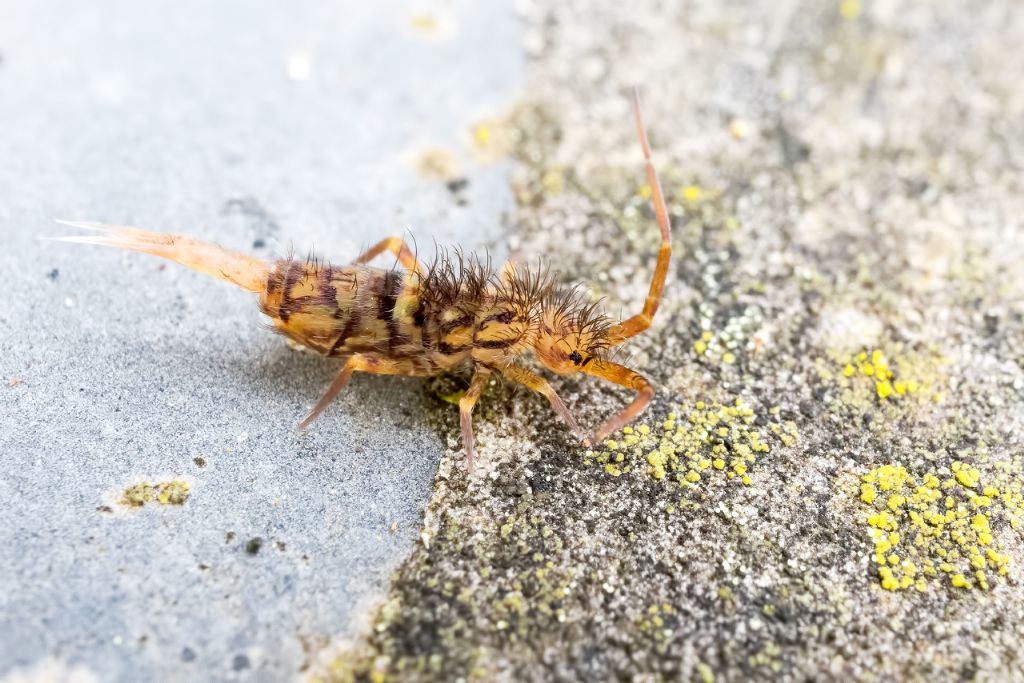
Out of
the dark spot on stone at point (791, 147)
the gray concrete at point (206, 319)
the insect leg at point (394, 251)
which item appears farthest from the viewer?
the dark spot on stone at point (791, 147)

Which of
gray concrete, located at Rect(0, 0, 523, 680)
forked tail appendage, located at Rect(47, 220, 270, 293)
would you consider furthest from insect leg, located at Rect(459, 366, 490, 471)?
forked tail appendage, located at Rect(47, 220, 270, 293)

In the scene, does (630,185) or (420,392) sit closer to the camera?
(420,392)

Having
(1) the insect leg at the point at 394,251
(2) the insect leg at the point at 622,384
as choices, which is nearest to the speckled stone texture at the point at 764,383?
(2) the insect leg at the point at 622,384

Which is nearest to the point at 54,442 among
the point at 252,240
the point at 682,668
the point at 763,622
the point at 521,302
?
the point at 252,240

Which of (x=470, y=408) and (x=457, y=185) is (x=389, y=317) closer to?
Answer: (x=470, y=408)

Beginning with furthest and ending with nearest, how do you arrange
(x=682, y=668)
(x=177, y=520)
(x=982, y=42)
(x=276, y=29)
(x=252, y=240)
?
(x=982, y=42) → (x=276, y=29) → (x=252, y=240) → (x=177, y=520) → (x=682, y=668)

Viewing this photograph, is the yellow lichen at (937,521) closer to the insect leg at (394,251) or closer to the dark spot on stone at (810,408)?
the dark spot on stone at (810,408)

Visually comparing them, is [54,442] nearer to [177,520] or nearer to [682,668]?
[177,520]

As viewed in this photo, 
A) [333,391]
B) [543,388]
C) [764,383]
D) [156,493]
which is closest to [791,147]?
[764,383]
